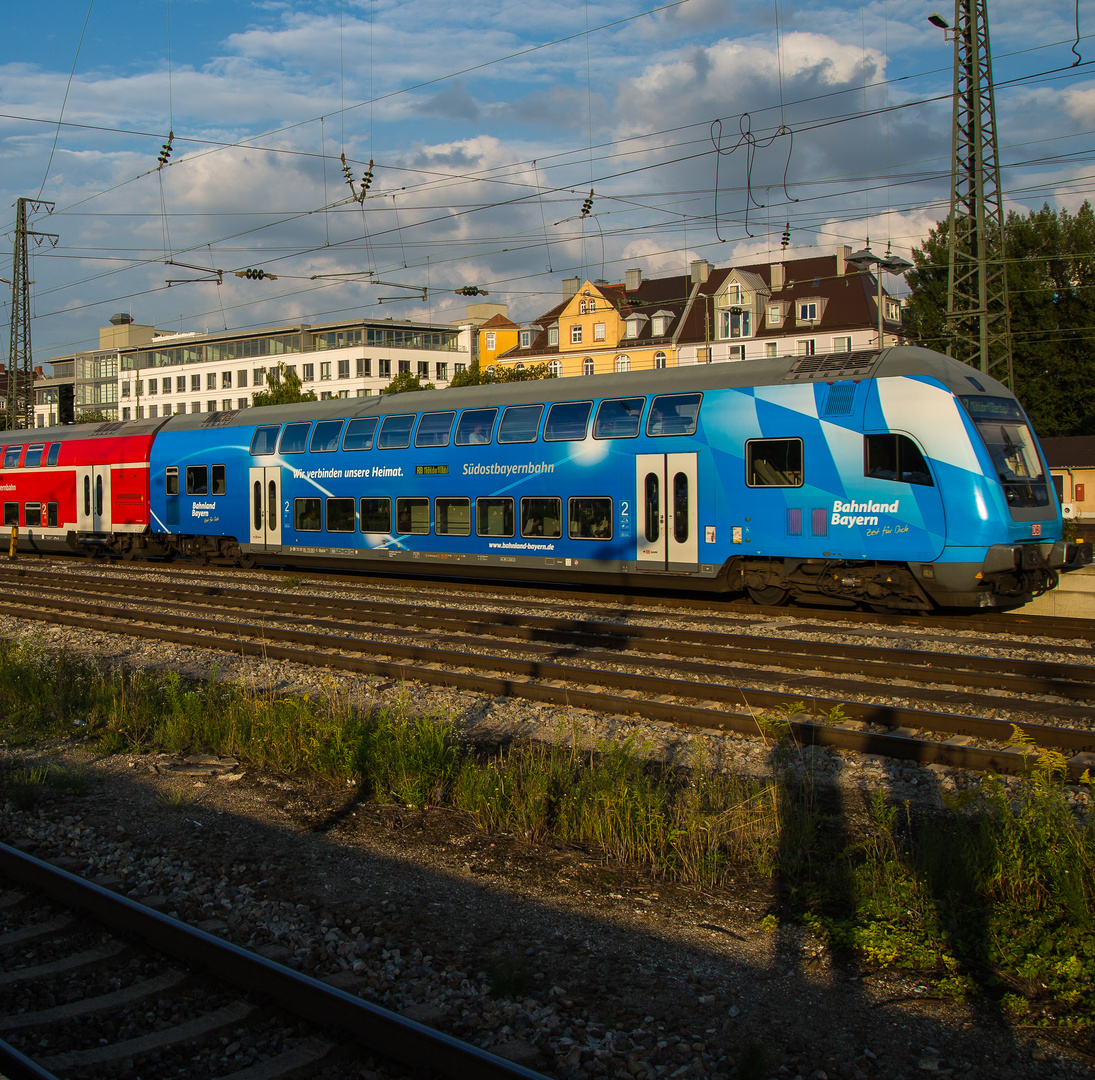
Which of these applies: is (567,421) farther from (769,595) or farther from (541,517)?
(769,595)

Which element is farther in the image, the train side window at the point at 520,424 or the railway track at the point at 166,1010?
the train side window at the point at 520,424

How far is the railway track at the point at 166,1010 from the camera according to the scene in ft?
12.2

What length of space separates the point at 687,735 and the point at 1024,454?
813 cm

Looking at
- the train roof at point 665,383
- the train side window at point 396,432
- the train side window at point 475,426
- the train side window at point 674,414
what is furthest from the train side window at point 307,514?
the train side window at point 674,414

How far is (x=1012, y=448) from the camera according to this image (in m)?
13.8

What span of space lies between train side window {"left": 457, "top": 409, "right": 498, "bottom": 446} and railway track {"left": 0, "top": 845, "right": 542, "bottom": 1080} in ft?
46.0

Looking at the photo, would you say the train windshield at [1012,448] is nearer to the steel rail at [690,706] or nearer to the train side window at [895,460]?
the train side window at [895,460]

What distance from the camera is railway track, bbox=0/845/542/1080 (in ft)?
12.2

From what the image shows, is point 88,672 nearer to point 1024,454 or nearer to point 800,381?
point 800,381

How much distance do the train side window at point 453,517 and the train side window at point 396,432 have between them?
1.48 m

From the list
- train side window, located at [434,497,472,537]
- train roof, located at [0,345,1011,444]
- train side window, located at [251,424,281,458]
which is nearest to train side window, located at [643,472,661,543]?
train roof, located at [0,345,1011,444]

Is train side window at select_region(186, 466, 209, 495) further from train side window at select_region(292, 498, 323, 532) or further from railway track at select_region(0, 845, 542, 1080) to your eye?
railway track at select_region(0, 845, 542, 1080)

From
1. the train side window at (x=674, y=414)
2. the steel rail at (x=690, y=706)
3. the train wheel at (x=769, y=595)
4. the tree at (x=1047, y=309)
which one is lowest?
the steel rail at (x=690, y=706)

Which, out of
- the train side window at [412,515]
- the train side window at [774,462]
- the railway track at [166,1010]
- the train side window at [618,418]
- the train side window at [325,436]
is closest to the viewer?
the railway track at [166,1010]
